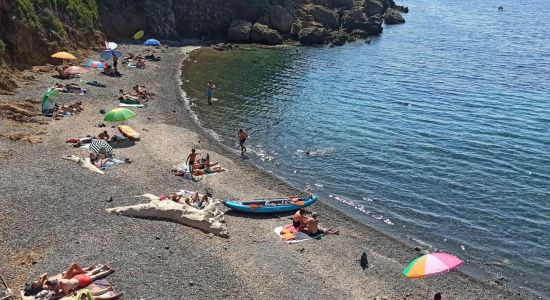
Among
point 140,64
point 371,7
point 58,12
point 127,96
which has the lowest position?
point 127,96

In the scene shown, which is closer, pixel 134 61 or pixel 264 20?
pixel 134 61

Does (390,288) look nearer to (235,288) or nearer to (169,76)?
(235,288)

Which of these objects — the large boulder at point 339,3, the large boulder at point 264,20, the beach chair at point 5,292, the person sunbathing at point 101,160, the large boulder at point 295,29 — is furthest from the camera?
the large boulder at point 339,3

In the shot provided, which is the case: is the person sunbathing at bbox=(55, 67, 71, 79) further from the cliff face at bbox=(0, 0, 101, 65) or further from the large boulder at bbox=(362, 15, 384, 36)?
the large boulder at bbox=(362, 15, 384, 36)

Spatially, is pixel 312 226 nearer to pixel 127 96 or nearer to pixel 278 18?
pixel 127 96

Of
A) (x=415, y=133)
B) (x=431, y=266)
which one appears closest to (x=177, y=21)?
(x=415, y=133)

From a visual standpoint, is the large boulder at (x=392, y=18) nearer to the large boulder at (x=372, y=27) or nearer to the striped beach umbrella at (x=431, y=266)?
the large boulder at (x=372, y=27)

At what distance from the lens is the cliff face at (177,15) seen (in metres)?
65.0

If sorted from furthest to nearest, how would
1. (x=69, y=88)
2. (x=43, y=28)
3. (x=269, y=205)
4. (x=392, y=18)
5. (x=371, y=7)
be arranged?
(x=392, y=18)
(x=371, y=7)
(x=43, y=28)
(x=69, y=88)
(x=269, y=205)

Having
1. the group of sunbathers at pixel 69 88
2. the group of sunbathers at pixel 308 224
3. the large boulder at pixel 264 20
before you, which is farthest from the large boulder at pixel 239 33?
the group of sunbathers at pixel 308 224

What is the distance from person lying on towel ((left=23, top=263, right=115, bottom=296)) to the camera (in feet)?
52.4

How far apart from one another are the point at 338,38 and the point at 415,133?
42.6 meters

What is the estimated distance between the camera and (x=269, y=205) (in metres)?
25.2

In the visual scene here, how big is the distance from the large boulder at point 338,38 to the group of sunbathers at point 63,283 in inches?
2585
